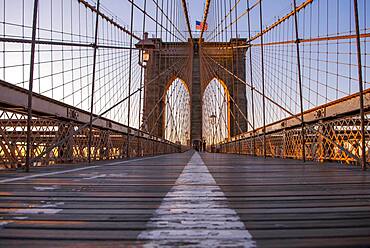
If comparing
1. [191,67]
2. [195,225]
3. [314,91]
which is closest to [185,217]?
[195,225]

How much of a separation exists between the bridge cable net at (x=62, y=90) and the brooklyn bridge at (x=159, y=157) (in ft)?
0.07

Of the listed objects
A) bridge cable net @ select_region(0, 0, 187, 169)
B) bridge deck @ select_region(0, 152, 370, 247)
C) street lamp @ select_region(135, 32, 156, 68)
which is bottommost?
bridge deck @ select_region(0, 152, 370, 247)

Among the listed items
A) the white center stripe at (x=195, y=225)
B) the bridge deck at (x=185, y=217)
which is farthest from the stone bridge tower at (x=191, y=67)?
the white center stripe at (x=195, y=225)

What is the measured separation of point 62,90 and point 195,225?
14.5ft

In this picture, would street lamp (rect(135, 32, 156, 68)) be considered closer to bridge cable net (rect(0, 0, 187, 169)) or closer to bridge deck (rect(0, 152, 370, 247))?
bridge cable net (rect(0, 0, 187, 169))

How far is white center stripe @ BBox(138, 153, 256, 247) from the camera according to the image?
44 centimetres

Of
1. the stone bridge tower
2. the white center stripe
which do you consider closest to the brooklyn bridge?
the white center stripe

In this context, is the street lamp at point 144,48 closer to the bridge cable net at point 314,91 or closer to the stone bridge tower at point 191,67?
the stone bridge tower at point 191,67

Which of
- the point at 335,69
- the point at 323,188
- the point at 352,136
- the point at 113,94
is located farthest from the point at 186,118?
the point at 323,188

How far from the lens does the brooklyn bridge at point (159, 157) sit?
0.51 meters

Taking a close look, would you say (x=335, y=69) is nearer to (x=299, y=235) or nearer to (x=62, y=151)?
(x=62, y=151)

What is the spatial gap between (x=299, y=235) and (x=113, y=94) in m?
6.02

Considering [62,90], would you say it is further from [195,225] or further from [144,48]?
[195,225]

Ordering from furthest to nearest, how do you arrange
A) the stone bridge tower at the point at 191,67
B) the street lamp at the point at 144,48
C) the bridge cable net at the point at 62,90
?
the stone bridge tower at the point at 191,67 → the street lamp at the point at 144,48 → the bridge cable net at the point at 62,90
